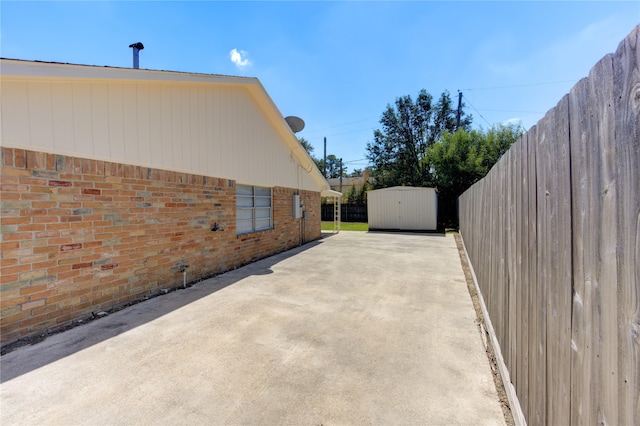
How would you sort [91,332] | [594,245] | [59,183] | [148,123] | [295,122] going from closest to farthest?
[594,245]
[91,332]
[59,183]
[148,123]
[295,122]

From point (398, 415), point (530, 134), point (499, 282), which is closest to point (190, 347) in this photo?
point (398, 415)

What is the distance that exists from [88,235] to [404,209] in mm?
15982

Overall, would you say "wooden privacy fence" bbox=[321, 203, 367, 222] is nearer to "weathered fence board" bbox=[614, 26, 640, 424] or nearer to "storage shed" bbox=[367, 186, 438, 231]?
"storage shed" bbox=[367, 186, 438, 231]

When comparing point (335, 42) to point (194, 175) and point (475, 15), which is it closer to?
point (475, 15)

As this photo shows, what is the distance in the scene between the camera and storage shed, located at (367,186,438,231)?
56.5 ft

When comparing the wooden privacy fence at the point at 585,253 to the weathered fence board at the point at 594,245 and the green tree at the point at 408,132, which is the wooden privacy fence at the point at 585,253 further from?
the green tree at the point at 408,132

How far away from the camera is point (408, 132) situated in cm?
2812

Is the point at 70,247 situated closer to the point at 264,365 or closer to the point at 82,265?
the point at 82,265

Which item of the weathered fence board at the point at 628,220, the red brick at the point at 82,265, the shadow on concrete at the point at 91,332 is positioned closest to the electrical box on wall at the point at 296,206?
the shadow on concrete at the point at 91,332

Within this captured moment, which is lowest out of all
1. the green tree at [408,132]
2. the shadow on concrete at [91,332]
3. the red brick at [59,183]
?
the shadow on concrete at [91,332]

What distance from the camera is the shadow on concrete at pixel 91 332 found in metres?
2.96

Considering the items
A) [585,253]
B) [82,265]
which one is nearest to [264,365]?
[585,253]

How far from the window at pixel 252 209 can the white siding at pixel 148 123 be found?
307 mm

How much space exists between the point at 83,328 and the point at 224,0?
7.75m
